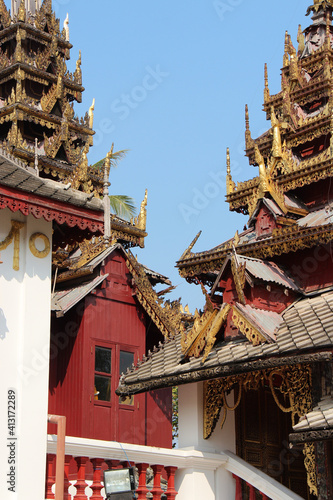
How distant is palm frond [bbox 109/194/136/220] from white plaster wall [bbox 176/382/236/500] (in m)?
18.0

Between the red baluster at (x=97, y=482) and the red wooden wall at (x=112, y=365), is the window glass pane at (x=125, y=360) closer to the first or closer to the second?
the red wooden wall at (x=112, y=365)

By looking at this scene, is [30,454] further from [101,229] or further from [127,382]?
[127,382]

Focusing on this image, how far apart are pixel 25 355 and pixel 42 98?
1668 centimetres

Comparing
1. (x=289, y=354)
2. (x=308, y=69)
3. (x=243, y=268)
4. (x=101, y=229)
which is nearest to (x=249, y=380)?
(x=289, y=354)

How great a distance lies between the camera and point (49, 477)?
10.0 m

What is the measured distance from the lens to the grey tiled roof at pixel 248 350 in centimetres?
1160

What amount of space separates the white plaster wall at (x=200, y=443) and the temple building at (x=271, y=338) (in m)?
0.02

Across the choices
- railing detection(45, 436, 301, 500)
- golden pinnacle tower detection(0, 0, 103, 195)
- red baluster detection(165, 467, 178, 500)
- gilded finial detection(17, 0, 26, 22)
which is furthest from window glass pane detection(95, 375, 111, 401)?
gilded finial detection(17, 0, 26, 22)

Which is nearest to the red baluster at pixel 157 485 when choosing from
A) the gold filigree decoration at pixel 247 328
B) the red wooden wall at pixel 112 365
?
the gold filigree decoration at pixel 247 328

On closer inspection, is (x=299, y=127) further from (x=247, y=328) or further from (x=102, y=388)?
(x=102, y=388)

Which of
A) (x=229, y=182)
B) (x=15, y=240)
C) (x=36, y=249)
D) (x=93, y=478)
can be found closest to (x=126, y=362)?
(x=229, y=182)

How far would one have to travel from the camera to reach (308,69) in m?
19.4

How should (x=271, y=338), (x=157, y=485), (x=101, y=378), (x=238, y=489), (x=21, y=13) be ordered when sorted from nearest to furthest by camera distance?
1. (x=157, y=485)
2. (x=271, y=338)
3. (x=238, y=489)
4. (x=101, y=378)
5. (x=21, y=13)

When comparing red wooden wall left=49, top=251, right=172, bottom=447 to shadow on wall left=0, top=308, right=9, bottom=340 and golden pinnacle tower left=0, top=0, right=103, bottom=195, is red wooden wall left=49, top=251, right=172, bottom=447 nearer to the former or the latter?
golden pinnacle tower left=0, top=0, right=103, bottom=195
